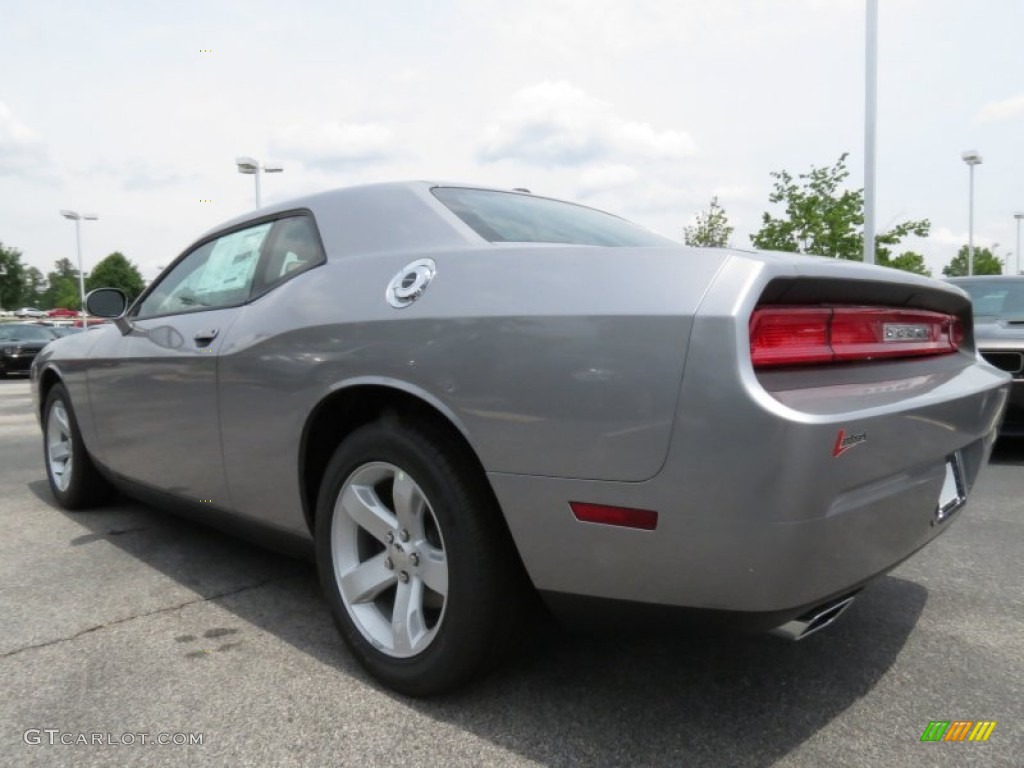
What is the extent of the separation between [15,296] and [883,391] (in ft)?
306

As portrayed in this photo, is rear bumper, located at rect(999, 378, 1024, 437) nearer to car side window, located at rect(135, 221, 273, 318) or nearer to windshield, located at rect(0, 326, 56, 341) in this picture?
car side window, located at rect(135, 221, 273, 318)

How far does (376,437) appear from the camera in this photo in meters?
2.16

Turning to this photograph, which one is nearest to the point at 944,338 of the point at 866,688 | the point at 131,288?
the point at 866,688

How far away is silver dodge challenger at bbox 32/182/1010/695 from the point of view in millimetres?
1620

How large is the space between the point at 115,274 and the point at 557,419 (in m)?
109

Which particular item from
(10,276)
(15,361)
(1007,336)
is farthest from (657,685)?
(10,276)

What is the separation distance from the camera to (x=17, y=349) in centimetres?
1916

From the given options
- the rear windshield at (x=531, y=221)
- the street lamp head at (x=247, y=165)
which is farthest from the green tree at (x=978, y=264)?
the rear windshield at (x=531, y=221)

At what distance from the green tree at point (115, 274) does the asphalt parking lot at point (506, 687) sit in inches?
4102

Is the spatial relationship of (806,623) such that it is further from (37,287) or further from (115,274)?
(37,287)

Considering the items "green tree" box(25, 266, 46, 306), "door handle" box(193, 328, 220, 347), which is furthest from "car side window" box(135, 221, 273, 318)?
"green tree" box(25, 266, 46, 306)

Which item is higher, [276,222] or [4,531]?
[276,222]

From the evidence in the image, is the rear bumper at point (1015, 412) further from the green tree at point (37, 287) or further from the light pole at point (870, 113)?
the green tree at point (37, 287)

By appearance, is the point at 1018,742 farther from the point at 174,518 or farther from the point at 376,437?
the point at 174,518
